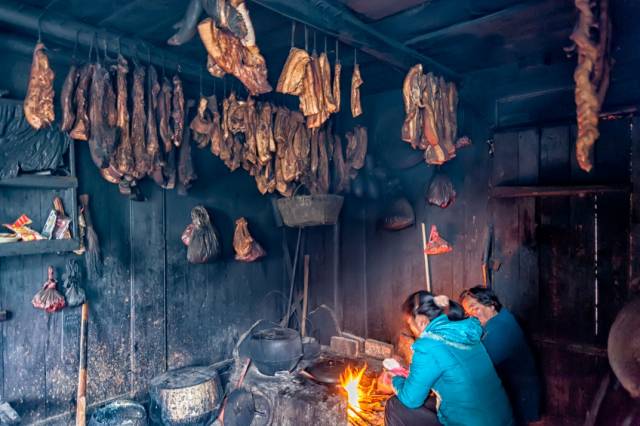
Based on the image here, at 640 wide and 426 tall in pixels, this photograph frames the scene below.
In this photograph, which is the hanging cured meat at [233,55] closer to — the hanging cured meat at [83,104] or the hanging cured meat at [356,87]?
the hanging cured meat at [356,87]

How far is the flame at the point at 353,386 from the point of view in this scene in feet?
15.3

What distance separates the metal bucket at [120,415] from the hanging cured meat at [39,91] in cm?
274

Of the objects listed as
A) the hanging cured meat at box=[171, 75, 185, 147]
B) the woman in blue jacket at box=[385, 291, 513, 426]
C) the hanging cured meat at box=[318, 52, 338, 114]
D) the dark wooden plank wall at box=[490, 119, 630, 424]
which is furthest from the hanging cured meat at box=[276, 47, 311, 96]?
the dark wooden plank wall at box=[490, 119, 630, 424]

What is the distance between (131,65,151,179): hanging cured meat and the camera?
4238mm

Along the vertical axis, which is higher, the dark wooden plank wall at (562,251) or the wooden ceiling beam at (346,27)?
the wooden ceiling beam at (346,27)

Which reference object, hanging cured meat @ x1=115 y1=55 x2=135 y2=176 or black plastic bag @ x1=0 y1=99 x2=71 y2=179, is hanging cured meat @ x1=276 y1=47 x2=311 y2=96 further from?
black plastic bag @ x1=0 y1=99 x2=71 y2=179

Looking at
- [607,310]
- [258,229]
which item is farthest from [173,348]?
[607,310]

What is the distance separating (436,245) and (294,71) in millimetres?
3048

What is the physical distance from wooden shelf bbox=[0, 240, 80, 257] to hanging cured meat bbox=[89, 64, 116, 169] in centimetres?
89


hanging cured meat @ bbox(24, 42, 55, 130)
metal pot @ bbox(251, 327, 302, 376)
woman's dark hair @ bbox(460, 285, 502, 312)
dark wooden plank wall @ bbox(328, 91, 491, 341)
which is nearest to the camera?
hanging cured meat @ bbox(24, 42, 55, 130)

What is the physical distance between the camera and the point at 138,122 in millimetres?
4285

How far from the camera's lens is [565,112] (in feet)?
14.9

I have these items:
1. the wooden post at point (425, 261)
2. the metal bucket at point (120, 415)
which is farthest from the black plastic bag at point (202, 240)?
the wooden post at point (425, 261)

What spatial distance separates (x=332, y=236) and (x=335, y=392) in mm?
2747
